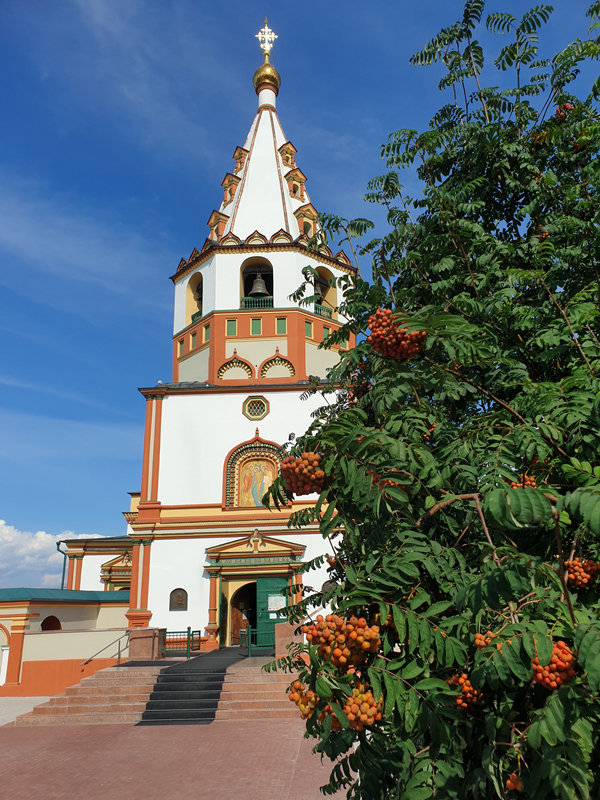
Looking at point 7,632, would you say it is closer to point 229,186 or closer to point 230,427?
point 230,427

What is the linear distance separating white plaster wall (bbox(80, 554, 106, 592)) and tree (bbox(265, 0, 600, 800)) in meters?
29.6

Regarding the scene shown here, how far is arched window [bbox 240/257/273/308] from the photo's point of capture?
985 inches

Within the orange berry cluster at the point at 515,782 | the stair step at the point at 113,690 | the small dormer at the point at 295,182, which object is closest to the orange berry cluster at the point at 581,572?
the orange berry cluster at the point at 515,782

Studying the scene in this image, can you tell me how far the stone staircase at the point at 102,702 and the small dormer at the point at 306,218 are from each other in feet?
64.2

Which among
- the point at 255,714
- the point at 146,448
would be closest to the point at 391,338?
the point at 255,714

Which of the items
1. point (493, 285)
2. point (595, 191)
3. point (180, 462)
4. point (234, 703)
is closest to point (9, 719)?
point (234, 703)

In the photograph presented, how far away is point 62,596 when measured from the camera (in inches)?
912

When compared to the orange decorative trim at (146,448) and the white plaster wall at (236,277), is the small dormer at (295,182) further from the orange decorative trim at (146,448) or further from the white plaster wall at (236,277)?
the orange decorative trim at (146,448)

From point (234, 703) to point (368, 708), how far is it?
39.9ft

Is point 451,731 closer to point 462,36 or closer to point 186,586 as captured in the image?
point 462,36

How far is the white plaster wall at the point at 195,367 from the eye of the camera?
25484 millimetres

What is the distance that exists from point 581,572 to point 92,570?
3194cm

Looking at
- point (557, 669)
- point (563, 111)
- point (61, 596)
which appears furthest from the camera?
point (61, 596)

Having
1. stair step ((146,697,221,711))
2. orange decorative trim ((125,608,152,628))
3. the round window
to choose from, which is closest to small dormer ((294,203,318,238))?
the round window
